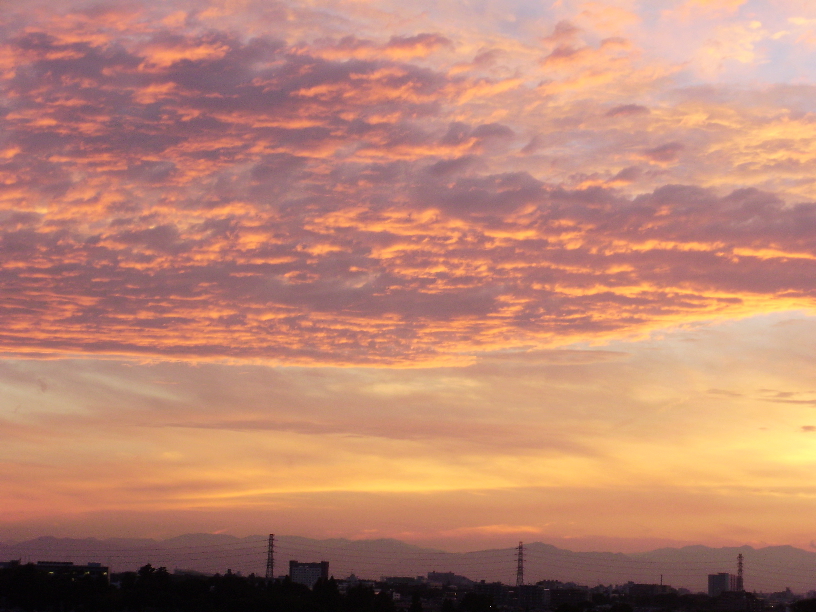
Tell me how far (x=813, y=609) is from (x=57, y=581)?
162835mm

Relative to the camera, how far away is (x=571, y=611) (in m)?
179

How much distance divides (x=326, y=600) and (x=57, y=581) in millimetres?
62764

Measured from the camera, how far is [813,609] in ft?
626

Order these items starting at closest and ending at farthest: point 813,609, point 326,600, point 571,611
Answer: point 326,600, point 571,611, point 813,609

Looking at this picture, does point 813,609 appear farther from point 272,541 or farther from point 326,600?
point 272,541

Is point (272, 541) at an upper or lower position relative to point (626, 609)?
upper

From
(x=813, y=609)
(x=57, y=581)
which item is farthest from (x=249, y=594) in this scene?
(x=813, y=609)

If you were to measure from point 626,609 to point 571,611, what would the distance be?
14900mm

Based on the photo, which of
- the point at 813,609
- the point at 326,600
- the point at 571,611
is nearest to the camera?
the point at 326,600

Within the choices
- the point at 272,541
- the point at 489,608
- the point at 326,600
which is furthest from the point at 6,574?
the point at 489,608

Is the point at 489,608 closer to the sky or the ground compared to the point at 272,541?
closer to the ground

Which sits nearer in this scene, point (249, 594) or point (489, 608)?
point (249, 594)

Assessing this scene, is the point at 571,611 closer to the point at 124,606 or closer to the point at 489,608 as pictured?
the point at 489,608

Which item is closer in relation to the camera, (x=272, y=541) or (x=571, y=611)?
(x=571, y=611)
